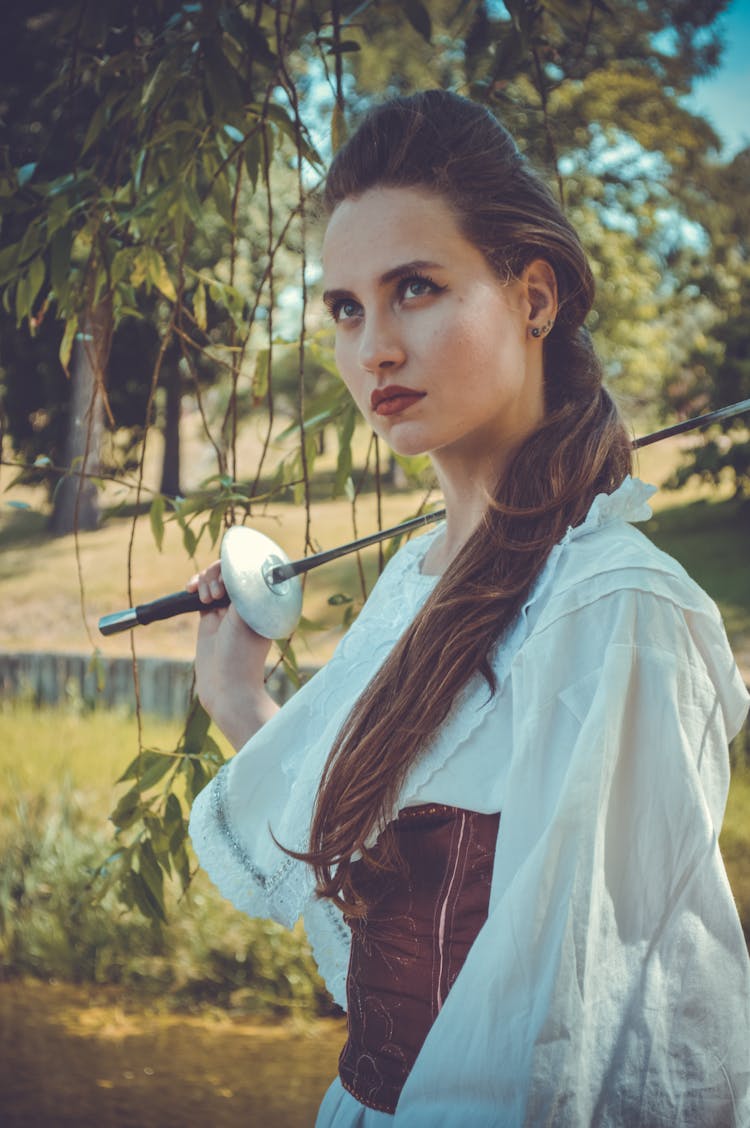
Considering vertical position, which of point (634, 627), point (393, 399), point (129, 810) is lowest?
point (129, 810)

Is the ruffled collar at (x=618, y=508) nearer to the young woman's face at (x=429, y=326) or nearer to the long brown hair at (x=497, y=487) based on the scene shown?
the long brown hair at (x=497, y=487)

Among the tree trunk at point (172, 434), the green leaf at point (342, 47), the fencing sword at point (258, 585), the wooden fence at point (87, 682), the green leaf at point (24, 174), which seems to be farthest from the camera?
the tree trunk at point (172, 434)

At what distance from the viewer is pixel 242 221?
9805 mm

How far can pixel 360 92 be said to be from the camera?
12523mm

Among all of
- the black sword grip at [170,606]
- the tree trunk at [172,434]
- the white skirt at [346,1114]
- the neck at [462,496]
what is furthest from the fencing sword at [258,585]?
the tree trunk at [172,434]

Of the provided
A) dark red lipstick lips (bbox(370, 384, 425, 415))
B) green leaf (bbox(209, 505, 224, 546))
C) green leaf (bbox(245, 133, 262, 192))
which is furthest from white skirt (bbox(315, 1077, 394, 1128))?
green leaf (bbox(245, 133, 262, 192))

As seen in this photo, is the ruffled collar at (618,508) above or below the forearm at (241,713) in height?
above

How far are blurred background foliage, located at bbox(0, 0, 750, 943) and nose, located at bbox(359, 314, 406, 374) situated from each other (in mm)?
387

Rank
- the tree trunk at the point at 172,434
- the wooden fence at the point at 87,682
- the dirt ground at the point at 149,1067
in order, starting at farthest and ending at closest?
the tree trunk at the point at 172,434 → the wooden fence at the point at 87,682 → the dirt ground at the point at 149,1067

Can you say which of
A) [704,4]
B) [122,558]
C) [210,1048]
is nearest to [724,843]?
[210,1048]

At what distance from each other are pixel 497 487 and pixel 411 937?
526 millimetres

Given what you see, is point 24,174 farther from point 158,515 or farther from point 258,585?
point 258,585

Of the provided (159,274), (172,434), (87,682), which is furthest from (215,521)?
(172,434)

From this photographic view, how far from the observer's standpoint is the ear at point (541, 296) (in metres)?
1.29
